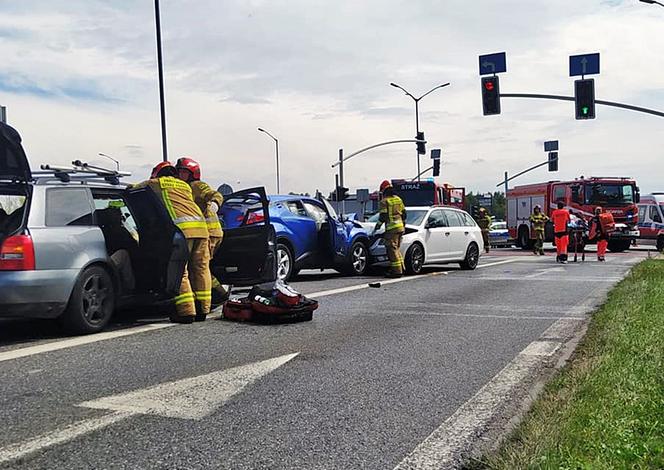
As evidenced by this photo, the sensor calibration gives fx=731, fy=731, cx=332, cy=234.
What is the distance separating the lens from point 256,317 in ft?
28.4

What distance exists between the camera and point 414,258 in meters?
15.9

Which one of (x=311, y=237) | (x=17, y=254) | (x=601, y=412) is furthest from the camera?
(x=311, y=237)

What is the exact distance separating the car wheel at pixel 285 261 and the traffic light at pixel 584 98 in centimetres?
1593

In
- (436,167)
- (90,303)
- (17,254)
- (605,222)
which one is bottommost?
(90,303)

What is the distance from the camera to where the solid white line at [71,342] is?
21.6 feet

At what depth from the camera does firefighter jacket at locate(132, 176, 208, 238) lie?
824 centimetres

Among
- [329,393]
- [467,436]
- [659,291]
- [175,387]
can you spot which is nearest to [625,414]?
[467,436]

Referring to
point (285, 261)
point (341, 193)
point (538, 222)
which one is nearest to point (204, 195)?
point (285, 261)

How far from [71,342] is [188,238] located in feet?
5.97

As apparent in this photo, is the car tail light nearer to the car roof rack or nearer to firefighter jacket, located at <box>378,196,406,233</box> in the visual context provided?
the car roof rack

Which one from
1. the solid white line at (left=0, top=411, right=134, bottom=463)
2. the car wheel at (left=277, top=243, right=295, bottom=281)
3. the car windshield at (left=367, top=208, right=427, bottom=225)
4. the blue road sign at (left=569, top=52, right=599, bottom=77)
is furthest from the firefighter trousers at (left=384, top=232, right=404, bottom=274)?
the blue road sign at (left=569, top=52, right=599, bottom=77)

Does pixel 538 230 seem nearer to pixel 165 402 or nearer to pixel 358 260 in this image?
pixel 358 260

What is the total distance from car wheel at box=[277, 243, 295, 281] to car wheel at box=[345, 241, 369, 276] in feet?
5.61

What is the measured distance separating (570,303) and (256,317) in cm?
506
